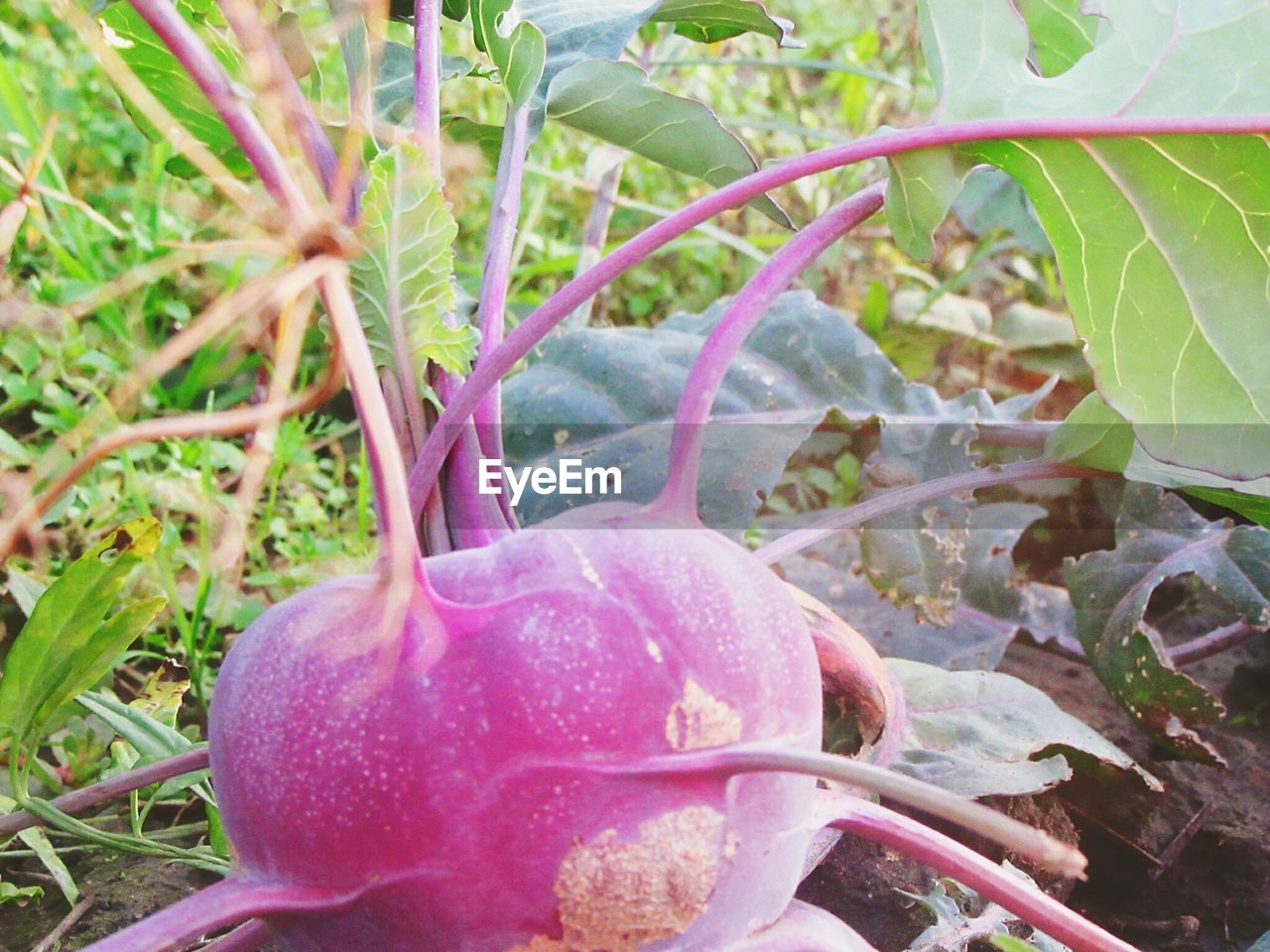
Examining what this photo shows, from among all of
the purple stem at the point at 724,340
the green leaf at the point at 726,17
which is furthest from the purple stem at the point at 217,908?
the green leaf at the point at 726,17

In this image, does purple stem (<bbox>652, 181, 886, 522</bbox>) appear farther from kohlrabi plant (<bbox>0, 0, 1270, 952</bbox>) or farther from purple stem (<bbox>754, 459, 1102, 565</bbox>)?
purple stem (<bbox>754, 459, 1102, 565</bbox>)

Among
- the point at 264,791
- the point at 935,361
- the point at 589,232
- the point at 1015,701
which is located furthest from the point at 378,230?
the point at 935,361

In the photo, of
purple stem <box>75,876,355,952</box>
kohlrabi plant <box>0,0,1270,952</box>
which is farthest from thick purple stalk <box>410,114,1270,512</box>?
purple stem <box>75,876,355,952</box>

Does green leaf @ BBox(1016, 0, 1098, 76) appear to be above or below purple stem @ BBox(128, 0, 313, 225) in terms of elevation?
below

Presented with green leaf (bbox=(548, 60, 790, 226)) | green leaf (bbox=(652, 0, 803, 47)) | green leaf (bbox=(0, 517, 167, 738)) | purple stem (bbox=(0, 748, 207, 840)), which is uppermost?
green leaf (bbox=(652, 0, 803, 47))

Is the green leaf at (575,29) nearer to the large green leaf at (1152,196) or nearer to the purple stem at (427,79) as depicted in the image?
the purple stem at (427,79)

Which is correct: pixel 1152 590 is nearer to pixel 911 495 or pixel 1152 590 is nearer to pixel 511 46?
pixel 911 495

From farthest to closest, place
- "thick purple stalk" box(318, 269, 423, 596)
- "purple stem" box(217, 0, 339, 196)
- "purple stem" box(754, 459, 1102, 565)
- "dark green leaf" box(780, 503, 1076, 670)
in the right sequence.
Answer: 1. "dark green leaf" box(780, 503, 1076, 670)
2. "purple stem" box(754, 459, 1102, 565)
3. "purple stem" box(217, 0, 339, 196)
4. "thick purple stalk" box(318, 269, 423, 596)
